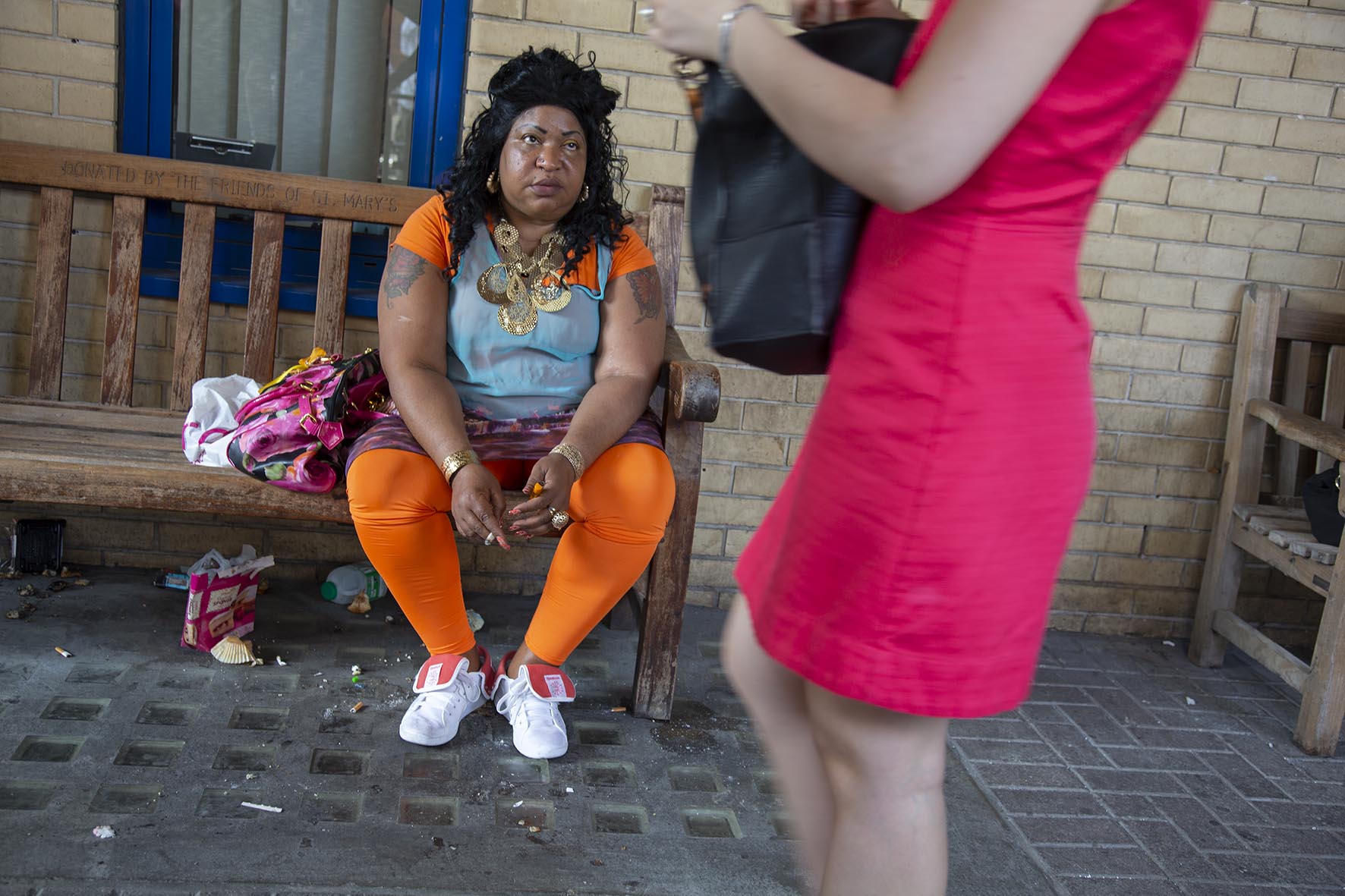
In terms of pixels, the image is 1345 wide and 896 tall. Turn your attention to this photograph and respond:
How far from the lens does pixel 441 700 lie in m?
2.59

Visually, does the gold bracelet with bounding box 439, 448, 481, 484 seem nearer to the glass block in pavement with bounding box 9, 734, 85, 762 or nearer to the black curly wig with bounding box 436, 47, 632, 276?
the black curly wig with bounding box 436, 47, 632, 276

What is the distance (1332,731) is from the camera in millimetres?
3025

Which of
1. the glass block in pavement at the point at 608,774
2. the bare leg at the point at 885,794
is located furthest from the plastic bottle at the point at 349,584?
the bare leg at the point at 885,794

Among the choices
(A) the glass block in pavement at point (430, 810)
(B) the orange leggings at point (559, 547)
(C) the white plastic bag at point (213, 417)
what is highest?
(C) the white plastic bag at point (213, 417)

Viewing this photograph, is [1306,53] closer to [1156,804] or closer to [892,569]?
[1156,804]

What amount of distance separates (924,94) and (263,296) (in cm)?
256

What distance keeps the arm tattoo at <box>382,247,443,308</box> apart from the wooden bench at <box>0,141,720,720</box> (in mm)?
506

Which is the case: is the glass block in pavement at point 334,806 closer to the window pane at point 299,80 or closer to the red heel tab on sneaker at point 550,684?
the red heel tab on sneaker at point 550,684

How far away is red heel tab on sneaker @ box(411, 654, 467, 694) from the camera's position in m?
2.61

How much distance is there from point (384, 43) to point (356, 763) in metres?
2.07

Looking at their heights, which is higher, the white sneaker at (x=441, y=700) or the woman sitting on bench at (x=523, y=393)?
the woman sitting on bench at (x=523, y=393)

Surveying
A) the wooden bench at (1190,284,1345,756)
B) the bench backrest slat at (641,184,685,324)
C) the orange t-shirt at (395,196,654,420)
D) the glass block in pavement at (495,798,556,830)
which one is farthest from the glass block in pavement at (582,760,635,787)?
the wooden bench at (1190,284,1345,756)

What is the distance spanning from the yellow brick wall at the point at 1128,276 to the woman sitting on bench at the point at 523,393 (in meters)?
0.55

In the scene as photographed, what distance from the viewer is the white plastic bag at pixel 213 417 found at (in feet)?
8.74
